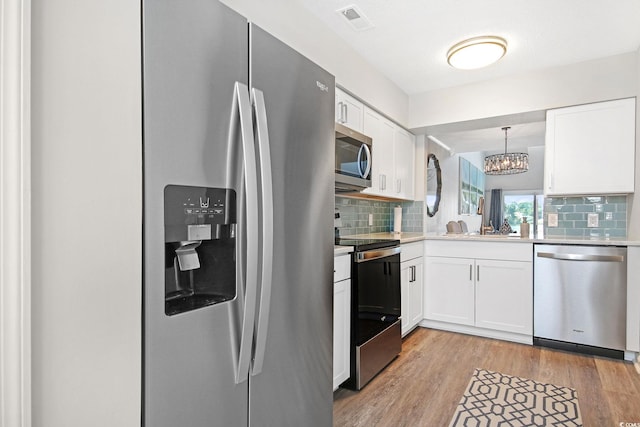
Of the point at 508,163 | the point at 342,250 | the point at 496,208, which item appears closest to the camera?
the point at 342,250

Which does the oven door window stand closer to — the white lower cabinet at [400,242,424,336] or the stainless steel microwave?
the white lower cabinet at [400,242,424,336]

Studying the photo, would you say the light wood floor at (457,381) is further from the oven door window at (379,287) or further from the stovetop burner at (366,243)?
the stovetop burner at (366,243)

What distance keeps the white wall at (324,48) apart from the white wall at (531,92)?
38cm

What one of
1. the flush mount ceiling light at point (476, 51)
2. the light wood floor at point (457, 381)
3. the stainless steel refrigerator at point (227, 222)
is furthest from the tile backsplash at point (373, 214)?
the stainless steel refrigerator at point (227, 222)

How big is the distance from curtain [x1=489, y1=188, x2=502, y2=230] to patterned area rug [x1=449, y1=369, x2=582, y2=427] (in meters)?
8.25

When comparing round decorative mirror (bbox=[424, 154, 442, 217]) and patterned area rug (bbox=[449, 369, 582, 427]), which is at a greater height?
round decorative mirror (bbox=[424, 154, 442, 217])

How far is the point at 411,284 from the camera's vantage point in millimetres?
3365

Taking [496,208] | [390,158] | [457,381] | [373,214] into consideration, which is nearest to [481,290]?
[457,381]

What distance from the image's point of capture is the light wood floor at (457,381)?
6.75 ft

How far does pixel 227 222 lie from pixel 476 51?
2.53 m

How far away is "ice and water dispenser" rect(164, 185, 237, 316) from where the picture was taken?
3.19 feet

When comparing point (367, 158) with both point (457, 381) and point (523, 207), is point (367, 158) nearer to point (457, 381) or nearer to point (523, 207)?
point (457, 381)

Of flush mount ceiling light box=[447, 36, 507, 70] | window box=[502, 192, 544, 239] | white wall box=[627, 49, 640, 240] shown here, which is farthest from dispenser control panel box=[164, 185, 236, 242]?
window box=[502, 192, 544, 239]

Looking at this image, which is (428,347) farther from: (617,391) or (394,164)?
(394,164)
